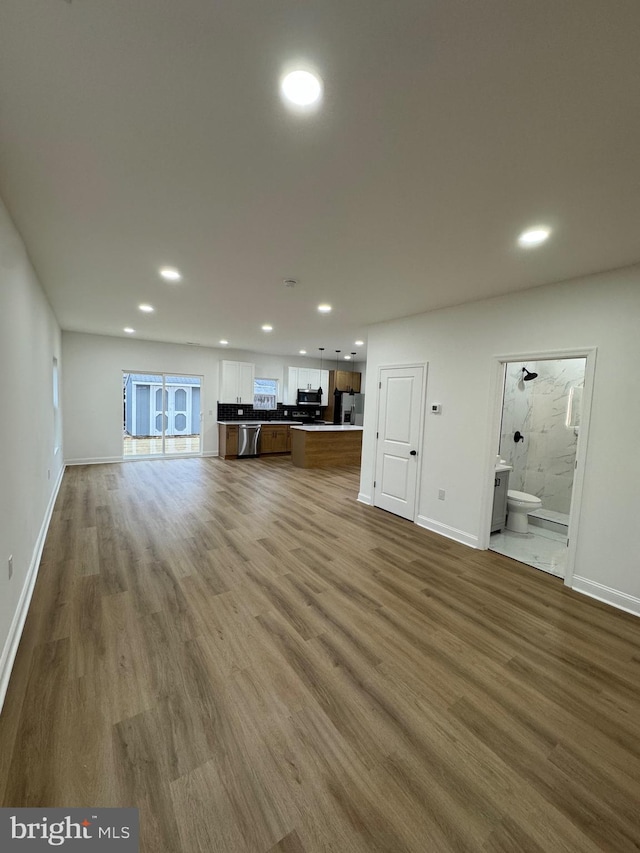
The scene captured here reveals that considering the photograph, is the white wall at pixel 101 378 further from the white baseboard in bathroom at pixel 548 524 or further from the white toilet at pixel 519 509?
the white baseboard in bathroom at pixel 548 524

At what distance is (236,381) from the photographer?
27.6ft

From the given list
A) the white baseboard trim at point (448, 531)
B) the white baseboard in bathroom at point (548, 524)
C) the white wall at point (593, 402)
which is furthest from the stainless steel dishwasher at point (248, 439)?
the white baseboard in bathroom at point (548, 524)

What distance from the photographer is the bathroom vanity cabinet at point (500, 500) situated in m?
3.98

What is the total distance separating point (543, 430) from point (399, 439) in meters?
2.33

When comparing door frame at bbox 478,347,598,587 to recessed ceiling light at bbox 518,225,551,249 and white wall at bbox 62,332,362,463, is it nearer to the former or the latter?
recessed ceiling light at bbox 518,225,551,249

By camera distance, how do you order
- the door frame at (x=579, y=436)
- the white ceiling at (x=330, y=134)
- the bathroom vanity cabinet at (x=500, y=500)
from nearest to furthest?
the white ceiling at (x=330, y=134)
the door frame at (x=579, y=436)
the bathroom vanity cabinet at (x=500, y=500)

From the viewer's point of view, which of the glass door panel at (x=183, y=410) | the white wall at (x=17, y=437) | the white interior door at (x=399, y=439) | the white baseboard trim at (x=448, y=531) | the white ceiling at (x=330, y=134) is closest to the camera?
the white ceiling at (x=330, y=134)

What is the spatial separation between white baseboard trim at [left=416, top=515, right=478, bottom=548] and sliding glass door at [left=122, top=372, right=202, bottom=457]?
5905mm

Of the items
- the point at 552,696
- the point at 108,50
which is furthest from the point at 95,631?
the point at 108,50

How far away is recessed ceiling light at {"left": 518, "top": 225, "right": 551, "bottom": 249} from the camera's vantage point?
211cm

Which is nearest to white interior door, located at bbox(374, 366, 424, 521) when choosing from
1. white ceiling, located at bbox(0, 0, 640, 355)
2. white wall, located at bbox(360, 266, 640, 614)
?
white wall, located at bbox(360, 266, 640, 614)

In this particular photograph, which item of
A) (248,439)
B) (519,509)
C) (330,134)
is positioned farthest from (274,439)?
(330,134)

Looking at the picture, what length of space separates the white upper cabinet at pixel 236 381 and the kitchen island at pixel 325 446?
1.77 m

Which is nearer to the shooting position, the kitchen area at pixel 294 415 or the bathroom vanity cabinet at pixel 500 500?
the bathroom vanity cabinet at pixel 500 500
